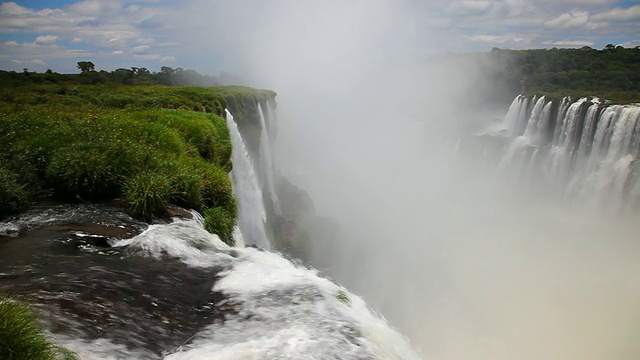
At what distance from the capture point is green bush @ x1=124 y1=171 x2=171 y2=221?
8.56 meters

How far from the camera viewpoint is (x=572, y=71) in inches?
3169

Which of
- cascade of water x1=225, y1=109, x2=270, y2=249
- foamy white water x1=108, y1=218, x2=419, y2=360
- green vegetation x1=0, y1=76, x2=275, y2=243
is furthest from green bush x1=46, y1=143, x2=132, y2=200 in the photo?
cascade of water x1=225, y1=109, x2=270, y2=249

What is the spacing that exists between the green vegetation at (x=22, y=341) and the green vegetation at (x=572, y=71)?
6685 centimetres

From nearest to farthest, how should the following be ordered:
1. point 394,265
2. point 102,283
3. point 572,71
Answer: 1. point 102,283
2. point 394,265
3. point 572,71

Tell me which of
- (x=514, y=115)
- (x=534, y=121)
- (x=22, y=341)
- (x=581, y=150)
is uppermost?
(x=514, y=115)

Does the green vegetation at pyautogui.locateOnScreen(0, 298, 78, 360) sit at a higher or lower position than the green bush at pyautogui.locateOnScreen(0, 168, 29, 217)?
lower

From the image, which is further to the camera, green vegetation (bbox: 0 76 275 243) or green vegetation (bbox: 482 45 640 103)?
green vegetation (bbox: 482 45 640 103)

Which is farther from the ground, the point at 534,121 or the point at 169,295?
the point at 534,121

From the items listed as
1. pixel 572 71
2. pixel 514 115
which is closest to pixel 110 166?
pixel 514 115

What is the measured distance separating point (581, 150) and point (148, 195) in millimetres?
45141

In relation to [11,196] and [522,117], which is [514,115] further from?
[11,196]

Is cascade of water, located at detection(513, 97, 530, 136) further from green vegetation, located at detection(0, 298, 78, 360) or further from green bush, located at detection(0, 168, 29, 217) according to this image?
green vegetation, located at detection(0, 298, 78, 360)

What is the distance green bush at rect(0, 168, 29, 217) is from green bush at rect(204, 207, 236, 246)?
3747 mm

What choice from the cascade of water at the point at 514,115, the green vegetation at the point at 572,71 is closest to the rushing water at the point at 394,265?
the cascade of water at the point at 514,115
